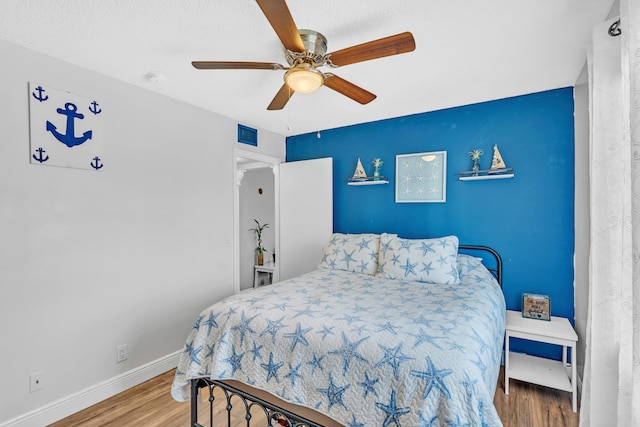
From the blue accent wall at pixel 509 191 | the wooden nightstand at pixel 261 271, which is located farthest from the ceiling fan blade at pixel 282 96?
the wooden nightstand at pixel 261 271

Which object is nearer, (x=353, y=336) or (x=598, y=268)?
(x=598, y=268)

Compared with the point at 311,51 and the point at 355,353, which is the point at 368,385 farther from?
the point at 311,51

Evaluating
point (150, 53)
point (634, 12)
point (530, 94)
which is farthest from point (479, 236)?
point (150, 53)

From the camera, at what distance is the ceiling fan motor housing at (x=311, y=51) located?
1681mm

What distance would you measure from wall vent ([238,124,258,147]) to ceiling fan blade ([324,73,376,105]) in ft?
5.85

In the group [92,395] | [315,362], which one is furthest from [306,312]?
[92,395]

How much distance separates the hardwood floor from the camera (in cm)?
202

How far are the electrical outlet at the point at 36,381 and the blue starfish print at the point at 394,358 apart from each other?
2.19m

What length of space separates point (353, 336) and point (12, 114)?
7.97 ft

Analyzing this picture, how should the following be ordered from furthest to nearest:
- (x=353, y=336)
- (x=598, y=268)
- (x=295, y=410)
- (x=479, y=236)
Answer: (x=479, y=236) → (x=295, y=410) → (x=353, y=336) → (x=598, y=268)

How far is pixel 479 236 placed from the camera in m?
2.95

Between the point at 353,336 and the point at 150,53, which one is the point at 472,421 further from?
the point at 150,53

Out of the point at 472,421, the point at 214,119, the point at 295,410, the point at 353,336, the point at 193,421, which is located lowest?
the point at 193,421

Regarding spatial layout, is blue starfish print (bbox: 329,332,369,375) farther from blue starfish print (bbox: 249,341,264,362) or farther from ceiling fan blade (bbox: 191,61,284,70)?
ceiling fan blade (bbox: 191,61,284,70)
